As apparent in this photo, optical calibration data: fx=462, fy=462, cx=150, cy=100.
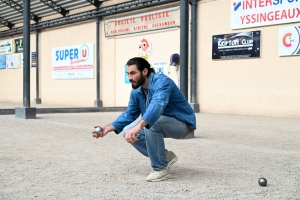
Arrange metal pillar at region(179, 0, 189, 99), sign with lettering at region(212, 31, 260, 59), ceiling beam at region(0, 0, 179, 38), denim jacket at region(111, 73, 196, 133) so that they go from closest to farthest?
denim jacket at region(111, 73, 196, 133) → metal pillar at region(179, 0, 189, 99) → sign with lettering at region(212, 31, 260, 59) → ceiling beam at region(0, 0, 179, 38)

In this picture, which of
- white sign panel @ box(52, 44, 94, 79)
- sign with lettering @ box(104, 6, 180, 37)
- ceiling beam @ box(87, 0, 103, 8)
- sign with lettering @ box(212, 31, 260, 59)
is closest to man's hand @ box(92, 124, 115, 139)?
sign with lettering @ box(212, 31, 260, 59)

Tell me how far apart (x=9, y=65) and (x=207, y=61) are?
13.3 meters

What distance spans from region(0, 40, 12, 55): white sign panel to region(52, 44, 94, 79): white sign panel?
4.22 m

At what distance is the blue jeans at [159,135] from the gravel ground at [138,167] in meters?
0.21

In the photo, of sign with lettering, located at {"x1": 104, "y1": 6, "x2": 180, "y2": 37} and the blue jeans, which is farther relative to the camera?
sign with lettering, located at {"x1": 104, "y1": 6, "x2": 180, "y2": 37}

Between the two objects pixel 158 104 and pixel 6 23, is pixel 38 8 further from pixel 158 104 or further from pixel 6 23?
pixel 158 104

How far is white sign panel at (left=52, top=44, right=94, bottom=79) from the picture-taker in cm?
1892

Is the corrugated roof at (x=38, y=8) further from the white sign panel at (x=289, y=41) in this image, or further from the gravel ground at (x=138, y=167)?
the gravel ground at (x=138, y=167)

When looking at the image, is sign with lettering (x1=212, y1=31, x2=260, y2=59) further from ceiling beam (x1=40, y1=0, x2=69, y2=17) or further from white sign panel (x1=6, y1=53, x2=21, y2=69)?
white sign panel (x1=6, y1=53, x2=21, y2=69)

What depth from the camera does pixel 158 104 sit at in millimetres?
3820

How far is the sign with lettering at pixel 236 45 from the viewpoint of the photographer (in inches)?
514

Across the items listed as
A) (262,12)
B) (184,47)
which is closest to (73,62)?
(262,12)

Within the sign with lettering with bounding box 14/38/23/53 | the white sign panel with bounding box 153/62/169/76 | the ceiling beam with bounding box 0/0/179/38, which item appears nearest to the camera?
the white sign panel with bounding box 153/62/169/76

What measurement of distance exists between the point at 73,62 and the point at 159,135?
16132mm
